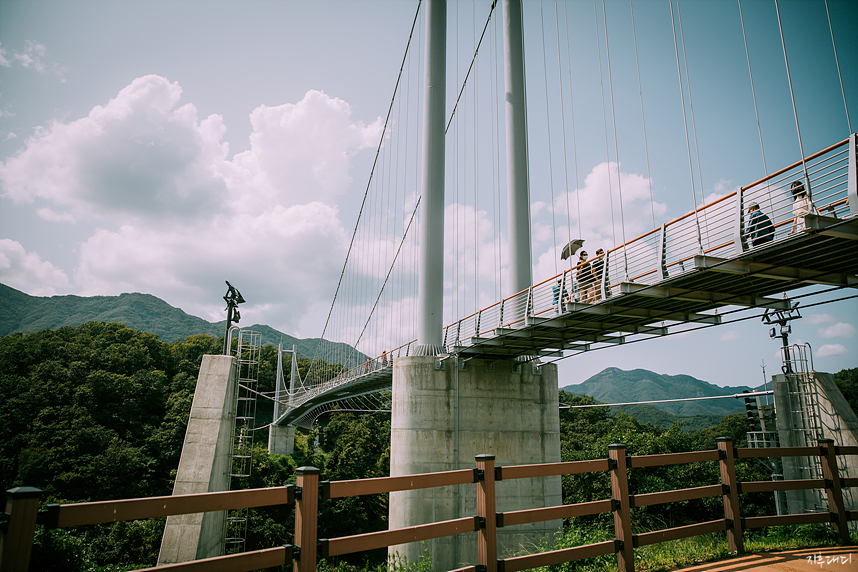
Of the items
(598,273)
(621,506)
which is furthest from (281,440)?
(621,506)

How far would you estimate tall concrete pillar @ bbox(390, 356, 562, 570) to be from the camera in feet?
41.7

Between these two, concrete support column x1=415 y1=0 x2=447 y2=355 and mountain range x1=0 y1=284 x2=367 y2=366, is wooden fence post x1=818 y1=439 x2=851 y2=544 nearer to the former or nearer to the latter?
concrete support column x1=415 y1=0 x2=447 y2=355

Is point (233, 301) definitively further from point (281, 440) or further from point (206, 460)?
point (281, 440)

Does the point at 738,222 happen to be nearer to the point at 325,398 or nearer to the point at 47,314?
the point at 325,398

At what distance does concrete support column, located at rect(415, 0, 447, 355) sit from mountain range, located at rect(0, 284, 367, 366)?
80.9m

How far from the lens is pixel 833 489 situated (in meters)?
5.05

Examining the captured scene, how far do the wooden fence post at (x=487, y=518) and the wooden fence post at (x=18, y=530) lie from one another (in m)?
2.73

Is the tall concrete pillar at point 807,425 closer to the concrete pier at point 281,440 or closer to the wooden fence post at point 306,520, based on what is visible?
the wooden fence post at point 306,520

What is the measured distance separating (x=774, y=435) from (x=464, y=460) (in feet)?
31.7

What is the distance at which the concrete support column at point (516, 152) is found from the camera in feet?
50.4

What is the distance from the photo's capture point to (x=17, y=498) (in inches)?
94.3

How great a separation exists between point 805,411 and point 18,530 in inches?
586

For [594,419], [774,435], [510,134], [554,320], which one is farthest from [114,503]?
[594,419]

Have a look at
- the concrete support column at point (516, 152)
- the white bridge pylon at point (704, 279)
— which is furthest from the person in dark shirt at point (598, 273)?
the concrete support column at point (516, 152)
